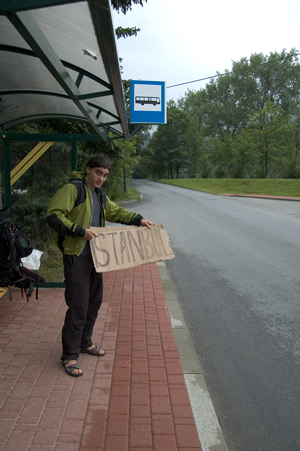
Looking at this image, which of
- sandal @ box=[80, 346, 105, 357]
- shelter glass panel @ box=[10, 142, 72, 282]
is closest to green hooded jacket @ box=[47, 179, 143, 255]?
Result: sandal @ box=[80, 346, 105, 357]

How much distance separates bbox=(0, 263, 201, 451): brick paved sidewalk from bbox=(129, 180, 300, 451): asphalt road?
420mm

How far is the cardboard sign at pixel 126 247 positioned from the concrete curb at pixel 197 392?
3.15 ft

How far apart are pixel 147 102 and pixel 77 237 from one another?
11412 mm

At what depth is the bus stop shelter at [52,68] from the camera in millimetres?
2542

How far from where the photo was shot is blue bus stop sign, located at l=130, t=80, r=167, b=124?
13336 mm

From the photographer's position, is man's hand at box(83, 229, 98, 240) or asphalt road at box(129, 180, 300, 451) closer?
asphalt road at box(129, 180, 300, 451)

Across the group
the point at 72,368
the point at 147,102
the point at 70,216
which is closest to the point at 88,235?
the point at 70,216

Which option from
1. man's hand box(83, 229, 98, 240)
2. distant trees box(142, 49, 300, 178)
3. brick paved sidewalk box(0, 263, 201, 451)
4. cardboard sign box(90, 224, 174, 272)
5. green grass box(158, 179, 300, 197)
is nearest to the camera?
brick paved sidewalk box(0, 263, 201, 451)

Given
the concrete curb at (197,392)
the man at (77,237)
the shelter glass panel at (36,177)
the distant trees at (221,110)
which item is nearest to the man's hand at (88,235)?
the man at (77,237)

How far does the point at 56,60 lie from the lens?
3088 millimetres

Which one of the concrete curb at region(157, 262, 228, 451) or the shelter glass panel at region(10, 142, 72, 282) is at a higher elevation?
the shelter glass panel at region(10, 142, 72, 282)

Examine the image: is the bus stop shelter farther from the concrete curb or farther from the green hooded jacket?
the concrete curb

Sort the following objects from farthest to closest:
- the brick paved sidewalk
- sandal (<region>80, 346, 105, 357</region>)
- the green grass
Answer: the green grass
sandal (<region>80, 346, 105, 357</region>)
the brick paved sidewalk

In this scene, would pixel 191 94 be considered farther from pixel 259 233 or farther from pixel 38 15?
pixel 38 15
